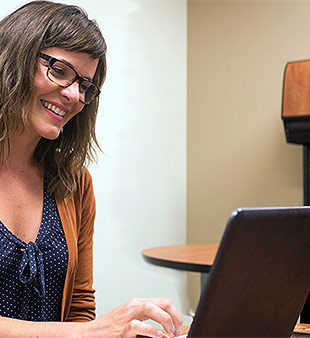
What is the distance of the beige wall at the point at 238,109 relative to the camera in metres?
3.57

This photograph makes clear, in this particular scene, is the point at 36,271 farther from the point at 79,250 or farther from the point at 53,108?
the point at 53,108

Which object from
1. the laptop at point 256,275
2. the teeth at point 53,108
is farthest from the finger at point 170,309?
the teeth at point 53,108

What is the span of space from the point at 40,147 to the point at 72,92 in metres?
0.23

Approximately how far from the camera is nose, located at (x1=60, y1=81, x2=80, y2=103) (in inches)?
55.3

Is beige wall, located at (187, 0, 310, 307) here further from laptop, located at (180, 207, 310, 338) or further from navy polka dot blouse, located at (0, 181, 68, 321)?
laptop, located at (180, 207, 310, 338)

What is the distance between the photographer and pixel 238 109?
12.3ft

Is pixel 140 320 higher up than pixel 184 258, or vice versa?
pixel 140 320

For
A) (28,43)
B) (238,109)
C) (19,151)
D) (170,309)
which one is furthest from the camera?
(238,109)

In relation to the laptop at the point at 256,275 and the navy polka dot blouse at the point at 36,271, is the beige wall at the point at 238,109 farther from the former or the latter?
the laptop at the point at 256,275

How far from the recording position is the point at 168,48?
381 cm

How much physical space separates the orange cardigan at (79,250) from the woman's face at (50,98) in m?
0.24

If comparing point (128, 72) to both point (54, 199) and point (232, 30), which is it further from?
point (54, 199)

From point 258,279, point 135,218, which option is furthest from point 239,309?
point 135,218

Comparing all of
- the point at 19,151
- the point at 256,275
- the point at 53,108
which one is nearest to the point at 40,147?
the point at 19,151
